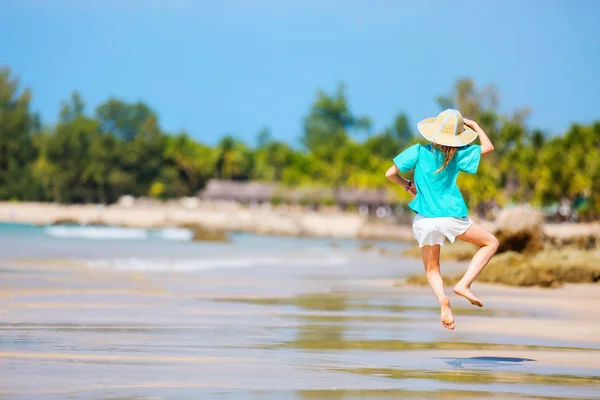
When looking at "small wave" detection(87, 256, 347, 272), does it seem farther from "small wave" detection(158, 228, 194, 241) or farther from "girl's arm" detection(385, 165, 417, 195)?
"small wave" detection(158, 228, 194, 241)

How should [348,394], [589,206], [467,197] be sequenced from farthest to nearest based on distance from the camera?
[467,197] → [589,206] → [348,394]

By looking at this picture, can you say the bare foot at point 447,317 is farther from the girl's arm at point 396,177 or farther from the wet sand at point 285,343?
the girl's arm at point 396,177

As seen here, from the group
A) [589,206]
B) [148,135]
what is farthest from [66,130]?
[589,206]

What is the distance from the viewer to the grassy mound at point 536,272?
17484 millimetres

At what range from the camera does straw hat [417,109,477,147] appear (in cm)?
866

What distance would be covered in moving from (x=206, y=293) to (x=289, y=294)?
42.9 inches

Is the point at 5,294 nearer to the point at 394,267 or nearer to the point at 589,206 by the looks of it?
the point at 394,267

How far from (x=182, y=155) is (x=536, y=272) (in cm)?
11198

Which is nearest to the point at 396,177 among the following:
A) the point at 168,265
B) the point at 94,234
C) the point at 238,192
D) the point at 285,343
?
the point at 285,343

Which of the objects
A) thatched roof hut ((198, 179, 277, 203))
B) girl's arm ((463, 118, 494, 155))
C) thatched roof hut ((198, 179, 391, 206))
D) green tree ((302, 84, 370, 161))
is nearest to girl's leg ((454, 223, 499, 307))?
girl's arm ((463, 118, 494, 155))

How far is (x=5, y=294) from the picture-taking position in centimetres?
1380

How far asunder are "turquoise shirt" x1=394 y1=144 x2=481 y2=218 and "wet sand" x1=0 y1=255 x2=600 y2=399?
1.06 metres

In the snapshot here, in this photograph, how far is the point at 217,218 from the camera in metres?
106

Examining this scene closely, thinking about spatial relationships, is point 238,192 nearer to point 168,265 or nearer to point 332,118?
point 332,118
